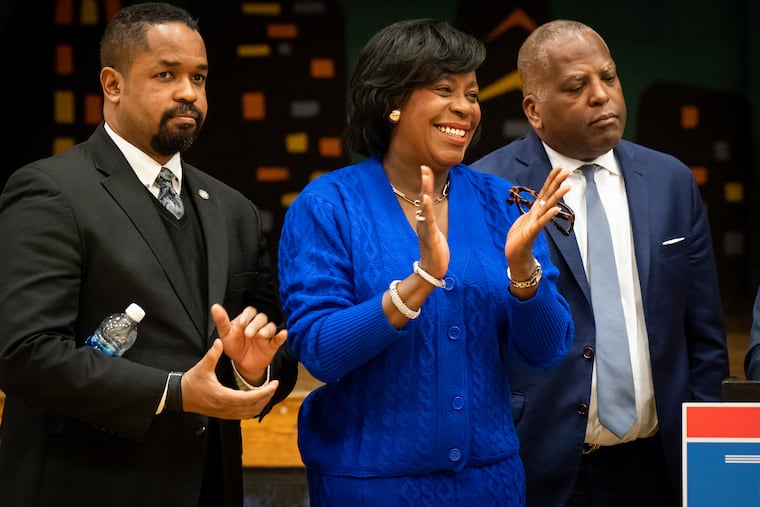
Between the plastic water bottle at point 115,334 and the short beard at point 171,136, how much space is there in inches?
15.3

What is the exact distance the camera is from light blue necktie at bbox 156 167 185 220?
7.79 ft

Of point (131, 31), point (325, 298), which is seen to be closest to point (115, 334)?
point (325, 298)

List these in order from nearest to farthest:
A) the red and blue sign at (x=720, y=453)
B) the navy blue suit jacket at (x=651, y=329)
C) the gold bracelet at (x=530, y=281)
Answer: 1. the red and blue sign at (x=720, y=453)
2. the gold bracelet at (x=530, y=281)
3. the navy blue suit jacket at (x=651, y=329)

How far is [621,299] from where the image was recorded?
2760mm

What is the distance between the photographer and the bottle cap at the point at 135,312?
83.1 inches

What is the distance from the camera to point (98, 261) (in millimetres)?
2174

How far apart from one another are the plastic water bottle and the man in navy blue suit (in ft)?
3.20

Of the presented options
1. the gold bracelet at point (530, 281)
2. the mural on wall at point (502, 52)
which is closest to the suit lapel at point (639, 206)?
the gold bracelet at point (530, 281)

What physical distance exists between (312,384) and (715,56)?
370 cm

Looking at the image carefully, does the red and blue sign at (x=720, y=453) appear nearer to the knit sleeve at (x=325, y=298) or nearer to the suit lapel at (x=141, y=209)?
the knit sleeve at (x=325, y=298)

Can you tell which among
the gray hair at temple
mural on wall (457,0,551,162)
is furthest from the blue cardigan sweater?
mural on wall (457,0,551,162)

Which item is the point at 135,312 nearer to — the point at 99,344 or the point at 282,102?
the point at 99,344

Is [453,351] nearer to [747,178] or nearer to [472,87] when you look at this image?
[472,87]

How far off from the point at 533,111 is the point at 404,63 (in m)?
0.86
